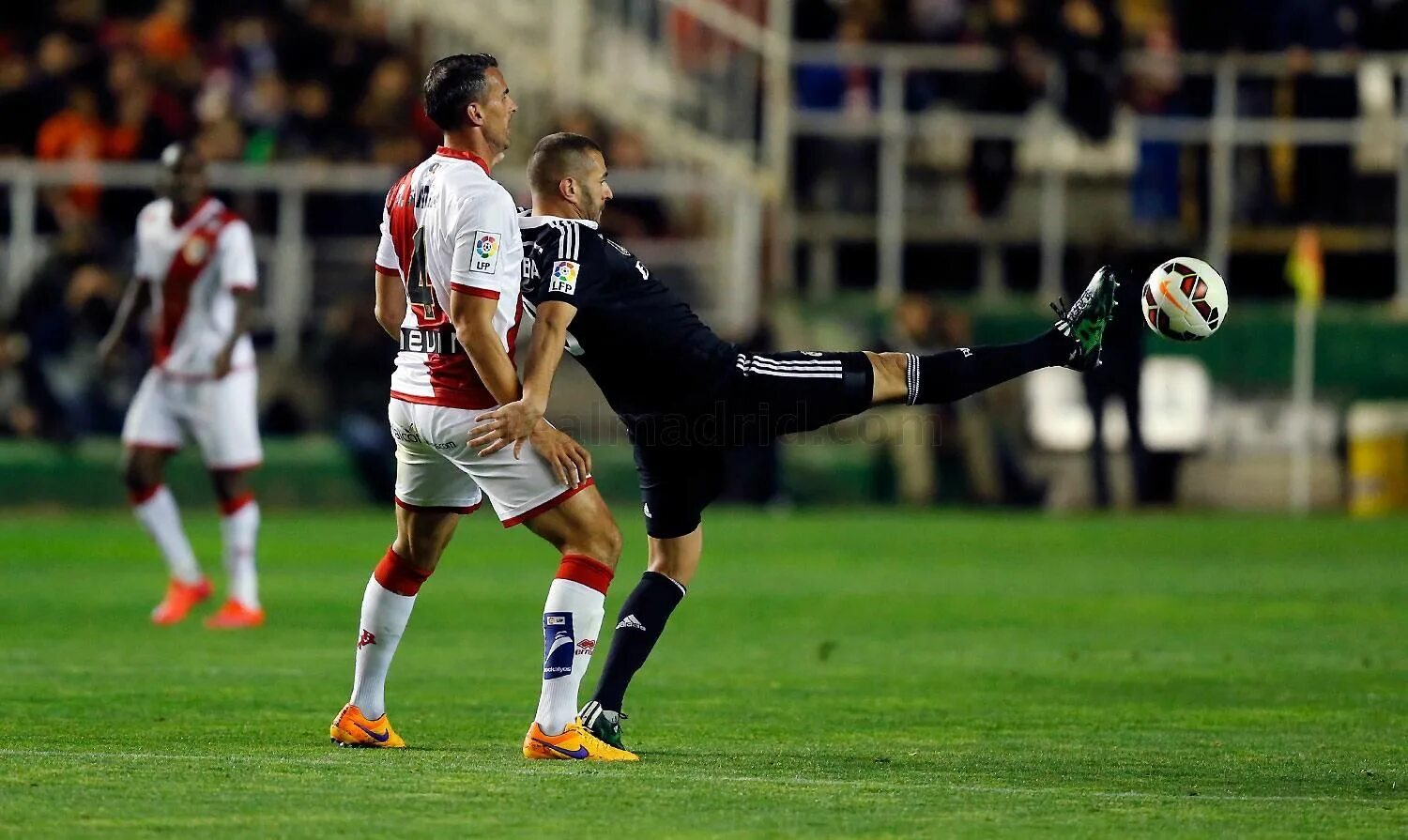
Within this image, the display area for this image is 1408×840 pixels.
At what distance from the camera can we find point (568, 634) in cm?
773

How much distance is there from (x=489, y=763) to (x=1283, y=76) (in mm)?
20040

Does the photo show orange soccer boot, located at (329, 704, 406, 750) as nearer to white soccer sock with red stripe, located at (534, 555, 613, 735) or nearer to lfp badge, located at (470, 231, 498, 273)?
white soccer sock with red stripe, located at (534, 555, 613, 735)

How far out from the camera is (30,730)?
829 cm

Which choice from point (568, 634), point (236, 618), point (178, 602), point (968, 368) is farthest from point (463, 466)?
point (178, 602)

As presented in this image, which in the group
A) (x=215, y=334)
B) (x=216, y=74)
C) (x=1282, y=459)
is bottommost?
(x=1282, y=459)

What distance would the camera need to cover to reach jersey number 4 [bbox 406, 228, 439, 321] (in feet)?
25.3

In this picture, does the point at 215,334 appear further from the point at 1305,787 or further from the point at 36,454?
the point at 36,454

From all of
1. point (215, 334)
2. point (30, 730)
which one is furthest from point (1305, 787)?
point (215, 334)

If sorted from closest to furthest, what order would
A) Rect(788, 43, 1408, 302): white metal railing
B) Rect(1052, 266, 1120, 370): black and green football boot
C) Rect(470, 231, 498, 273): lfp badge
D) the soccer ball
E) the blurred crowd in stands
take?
Rect(470, 231, 498, 273): lfp badge → Rect(1052, 266, 1120, 370): black and green football boot → the soccer ball → the blurred crowd in stands → Rect(788, 43, 1408, 302): white metal railing

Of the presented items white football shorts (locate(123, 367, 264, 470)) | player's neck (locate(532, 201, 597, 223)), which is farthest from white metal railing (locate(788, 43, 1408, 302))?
player's neck (locate(532, 201, 597, 223))

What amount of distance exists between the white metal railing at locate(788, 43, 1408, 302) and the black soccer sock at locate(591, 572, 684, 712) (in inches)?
647

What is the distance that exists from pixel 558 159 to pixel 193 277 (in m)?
5.68

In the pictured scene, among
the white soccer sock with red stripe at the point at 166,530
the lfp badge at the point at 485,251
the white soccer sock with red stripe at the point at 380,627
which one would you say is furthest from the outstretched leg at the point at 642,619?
the white soccer sock with red stripe at the point at 166,530

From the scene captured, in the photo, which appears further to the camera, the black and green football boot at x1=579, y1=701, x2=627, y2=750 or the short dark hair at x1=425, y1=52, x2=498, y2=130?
the black and green football boot at x1=579, y1=701, x2=627, y2=750
